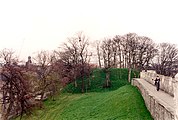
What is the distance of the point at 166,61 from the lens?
55.5 metres

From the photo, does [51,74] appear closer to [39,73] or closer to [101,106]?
[39,73]

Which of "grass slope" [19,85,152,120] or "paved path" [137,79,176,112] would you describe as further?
"grass slope" [19,85,152,120]

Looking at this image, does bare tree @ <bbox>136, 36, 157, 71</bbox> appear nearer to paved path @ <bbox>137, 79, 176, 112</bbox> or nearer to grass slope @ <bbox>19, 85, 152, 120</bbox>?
grass slope @ <bbox>19, 85, 152, 120</bbox>

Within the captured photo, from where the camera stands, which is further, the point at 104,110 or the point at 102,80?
the point at 102,80

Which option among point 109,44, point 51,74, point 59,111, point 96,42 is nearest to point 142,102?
point 59,111

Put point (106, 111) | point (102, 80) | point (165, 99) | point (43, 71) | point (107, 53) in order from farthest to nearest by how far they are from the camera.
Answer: point (107, 53) < point (102, 80) < point (43, 71) < point (106, 111) < point (165, 99)

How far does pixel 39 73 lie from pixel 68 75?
370 inches

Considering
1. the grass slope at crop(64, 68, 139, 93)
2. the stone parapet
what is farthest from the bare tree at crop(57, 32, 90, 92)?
the stone parapet

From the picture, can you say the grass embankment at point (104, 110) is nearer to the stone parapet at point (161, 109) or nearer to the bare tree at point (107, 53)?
the stone parapet at point (161, 109)

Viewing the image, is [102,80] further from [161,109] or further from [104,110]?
[161,109]

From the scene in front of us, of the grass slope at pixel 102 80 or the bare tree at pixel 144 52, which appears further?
the bare tree at pixel 144 52

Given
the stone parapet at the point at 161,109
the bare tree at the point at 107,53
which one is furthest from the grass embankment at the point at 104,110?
the bare tree at the point at 107,53

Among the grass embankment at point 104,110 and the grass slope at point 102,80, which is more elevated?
the grass slope at point 102,80

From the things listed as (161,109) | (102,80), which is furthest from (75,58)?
(161,109)
